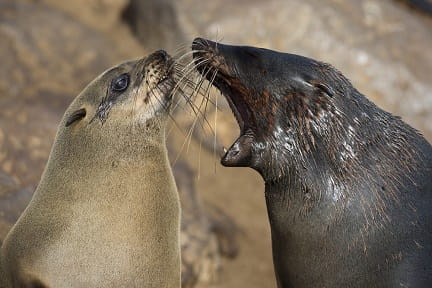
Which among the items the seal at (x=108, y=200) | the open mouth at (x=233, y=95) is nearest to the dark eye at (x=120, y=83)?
the seal at (x=108, y=200)

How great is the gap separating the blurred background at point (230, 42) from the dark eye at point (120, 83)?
2.51 meters

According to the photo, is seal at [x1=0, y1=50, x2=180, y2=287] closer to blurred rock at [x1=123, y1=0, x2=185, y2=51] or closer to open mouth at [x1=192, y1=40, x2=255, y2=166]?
open mouth at [x1=192, y1=40, x2=255, y2=166]

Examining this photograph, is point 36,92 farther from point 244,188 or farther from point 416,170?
point 416,170

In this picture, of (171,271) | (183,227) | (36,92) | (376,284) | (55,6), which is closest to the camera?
(376,284)

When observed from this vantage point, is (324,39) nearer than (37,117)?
No

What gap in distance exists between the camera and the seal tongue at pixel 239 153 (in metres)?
4.36

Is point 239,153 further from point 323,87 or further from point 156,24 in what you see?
point 156,24

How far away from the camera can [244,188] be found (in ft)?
28.9

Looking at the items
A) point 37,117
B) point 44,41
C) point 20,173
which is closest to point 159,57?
point 20,173

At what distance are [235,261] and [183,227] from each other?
89cm

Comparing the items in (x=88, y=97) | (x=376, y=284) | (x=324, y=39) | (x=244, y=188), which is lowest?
(x=376, y=284)

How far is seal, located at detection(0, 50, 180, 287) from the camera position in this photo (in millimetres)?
4723

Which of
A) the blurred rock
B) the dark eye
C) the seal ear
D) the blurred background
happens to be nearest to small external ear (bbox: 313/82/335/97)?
the seal ear

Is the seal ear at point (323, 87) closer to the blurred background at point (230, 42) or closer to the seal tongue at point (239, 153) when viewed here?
the seal tongue at point (239, 153)
